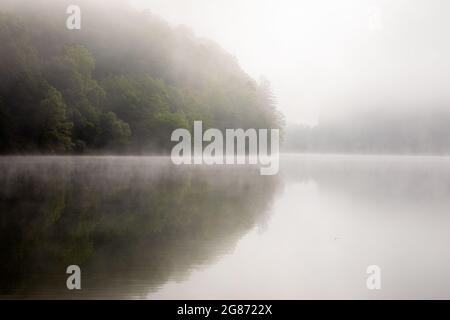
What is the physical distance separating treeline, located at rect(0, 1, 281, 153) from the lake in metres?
30.2

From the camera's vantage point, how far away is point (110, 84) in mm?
68188

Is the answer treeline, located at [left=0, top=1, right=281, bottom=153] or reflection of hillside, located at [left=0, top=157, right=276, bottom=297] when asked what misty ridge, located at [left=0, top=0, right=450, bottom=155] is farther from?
reflection of hillside, located at [left=0, top=157, right=276, bottom=297]

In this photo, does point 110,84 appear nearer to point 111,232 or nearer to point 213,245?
point 111,232

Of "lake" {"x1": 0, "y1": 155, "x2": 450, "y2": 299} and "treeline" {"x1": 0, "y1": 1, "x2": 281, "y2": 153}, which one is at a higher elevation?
"treeline" {"x1": 0, "y1": 1, "x2": 281, "y2": 153}

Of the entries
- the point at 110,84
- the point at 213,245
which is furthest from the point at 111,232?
the point at 110,84

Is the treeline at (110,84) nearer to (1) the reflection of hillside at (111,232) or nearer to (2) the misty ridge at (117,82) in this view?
(2) the misty ridge at (117,82)

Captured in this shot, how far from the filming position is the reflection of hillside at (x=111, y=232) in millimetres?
8812

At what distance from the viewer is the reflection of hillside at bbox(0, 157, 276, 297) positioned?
8.81 metres

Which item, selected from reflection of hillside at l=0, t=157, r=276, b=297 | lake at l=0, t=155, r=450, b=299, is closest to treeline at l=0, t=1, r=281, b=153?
reflection of hillside at l=0, t=157, r=276, b=297

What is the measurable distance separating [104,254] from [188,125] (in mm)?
60593

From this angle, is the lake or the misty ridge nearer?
the lake

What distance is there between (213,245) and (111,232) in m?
2.66

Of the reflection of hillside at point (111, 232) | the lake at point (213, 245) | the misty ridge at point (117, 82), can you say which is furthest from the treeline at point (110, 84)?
the lake at point (213, 245)
